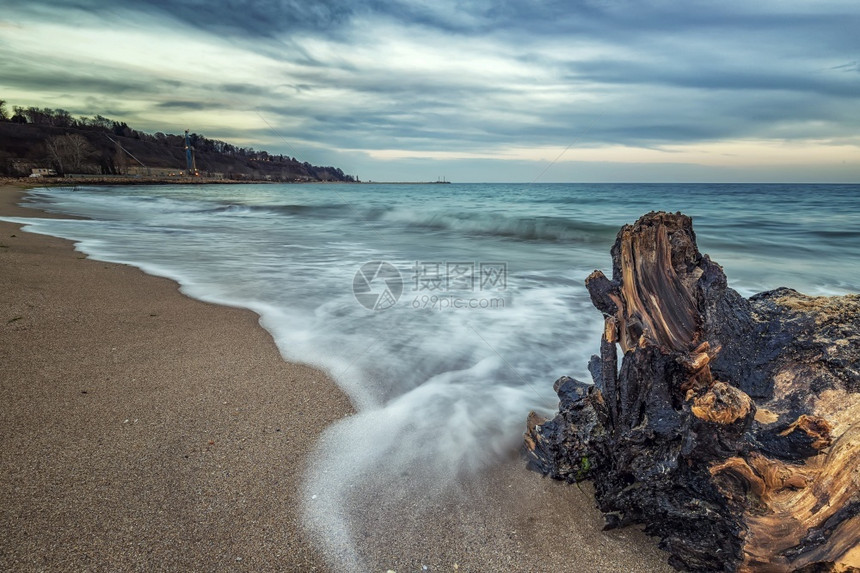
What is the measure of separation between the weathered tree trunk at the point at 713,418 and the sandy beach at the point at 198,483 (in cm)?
24

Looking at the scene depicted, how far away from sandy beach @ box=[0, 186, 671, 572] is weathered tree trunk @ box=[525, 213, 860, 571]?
0.24 meters

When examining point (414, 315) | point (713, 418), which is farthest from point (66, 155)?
point (713, 418)

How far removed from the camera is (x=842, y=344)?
204cm

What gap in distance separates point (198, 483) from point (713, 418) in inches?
90.3

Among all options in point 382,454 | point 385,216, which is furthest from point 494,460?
point 385,216

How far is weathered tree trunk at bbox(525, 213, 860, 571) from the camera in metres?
1.57

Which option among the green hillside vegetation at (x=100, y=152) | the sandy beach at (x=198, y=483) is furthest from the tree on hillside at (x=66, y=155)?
the sandy beach at (x=198, y=483)

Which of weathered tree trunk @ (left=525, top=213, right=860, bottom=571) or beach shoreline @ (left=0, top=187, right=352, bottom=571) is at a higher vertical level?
weathered tree trunk @ (left=525, top=213, right=860, bottom=571)

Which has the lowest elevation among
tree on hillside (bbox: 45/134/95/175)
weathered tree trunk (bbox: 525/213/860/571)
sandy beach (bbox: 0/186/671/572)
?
sandy beach (bbox: 0/186/671/572)

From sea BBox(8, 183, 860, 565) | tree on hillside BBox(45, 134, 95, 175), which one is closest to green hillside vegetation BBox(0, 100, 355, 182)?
tree on hillside BBox(45, 134, 95, 175)

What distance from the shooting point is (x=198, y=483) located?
7.22 ft

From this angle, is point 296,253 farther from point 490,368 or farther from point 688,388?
point 688,388

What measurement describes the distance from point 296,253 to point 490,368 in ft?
25.7

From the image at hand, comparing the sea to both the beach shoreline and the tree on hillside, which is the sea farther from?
the tree on hillside
